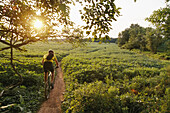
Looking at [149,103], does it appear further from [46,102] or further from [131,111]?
[46,102]

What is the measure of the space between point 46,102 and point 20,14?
18.5 feet

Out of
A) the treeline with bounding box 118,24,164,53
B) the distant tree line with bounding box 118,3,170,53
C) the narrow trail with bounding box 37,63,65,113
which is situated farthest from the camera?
the treeline with bounding box 118,24,164,53

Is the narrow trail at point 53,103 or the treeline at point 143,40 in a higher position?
the treeline at point 143,40

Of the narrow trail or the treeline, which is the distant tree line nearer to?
the treeline

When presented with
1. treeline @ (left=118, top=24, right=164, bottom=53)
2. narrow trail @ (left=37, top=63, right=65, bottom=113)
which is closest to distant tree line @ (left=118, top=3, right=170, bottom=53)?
treeline @ (left=118, top=24, right=164, bottom=53)

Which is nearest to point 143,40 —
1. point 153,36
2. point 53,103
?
point 153,36

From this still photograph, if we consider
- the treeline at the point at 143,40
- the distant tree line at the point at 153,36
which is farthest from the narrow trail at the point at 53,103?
the treeline at the point at 143,40

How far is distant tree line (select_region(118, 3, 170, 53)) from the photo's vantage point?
11297mm

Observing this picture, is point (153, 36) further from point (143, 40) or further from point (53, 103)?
point (53, 103)

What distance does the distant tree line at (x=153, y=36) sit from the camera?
445 inches

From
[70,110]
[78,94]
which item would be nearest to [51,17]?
[78,94]

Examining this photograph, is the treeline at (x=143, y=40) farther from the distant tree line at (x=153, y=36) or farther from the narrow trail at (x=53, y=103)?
the narrow trail at (x=53, y=103)

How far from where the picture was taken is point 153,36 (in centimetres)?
Answer: 4284

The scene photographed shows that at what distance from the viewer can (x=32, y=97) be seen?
6801 mm
